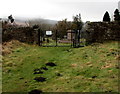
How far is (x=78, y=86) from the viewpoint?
10055 millimetres

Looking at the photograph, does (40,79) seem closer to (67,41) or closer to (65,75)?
(65,75)

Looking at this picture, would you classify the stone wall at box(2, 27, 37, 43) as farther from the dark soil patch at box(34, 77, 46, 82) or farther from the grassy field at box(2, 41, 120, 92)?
the dark soil patch at box(34, 77, 46, 82)

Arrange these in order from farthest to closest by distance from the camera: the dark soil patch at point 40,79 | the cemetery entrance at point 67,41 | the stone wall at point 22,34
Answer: the stone wall at point 22,34 → the cemetery entrance at point 67,41 → the dark soil patch at point 40,79

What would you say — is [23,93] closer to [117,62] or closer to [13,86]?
[13,86]

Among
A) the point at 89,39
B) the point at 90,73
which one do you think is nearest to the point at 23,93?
the point at 90,73

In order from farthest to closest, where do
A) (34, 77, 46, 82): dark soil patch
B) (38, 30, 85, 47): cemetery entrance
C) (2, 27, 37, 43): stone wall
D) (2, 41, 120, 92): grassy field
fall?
(2, 27, 37, 43): stone wall, (38, 30, 85, 47): cemetery entrance, (34, 77, 46, 82): dark soil patch, (2, 41, 120, 92): grassy field

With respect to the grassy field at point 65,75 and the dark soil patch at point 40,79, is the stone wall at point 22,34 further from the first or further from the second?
the dark soil patch at point 40,79

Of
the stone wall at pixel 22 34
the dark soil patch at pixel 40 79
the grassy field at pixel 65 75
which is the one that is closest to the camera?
the grassy field at pixel 65 75

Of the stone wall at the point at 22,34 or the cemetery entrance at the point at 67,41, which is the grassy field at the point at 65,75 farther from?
the stone wall at the point at 22,34

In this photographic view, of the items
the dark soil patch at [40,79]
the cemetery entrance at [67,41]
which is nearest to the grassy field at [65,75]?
the dark soil patch at [40,79]

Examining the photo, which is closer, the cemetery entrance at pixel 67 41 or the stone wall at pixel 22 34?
the cemetery entrance at pixel 67 41

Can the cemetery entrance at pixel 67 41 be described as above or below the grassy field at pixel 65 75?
above

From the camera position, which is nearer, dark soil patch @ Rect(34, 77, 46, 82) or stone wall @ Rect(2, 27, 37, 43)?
dark soil patch @ Rect(34, 77, 46, 82)

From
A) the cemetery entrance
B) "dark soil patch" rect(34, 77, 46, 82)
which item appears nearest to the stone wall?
the cemetery entrance
